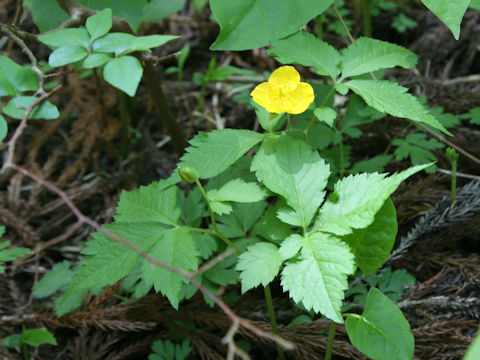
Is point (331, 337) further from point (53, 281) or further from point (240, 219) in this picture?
point (53, 281)

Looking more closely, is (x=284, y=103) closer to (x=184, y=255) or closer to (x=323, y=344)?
(x=184, y=255)

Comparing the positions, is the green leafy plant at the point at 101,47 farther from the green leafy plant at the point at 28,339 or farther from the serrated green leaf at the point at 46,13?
the green leafy plant at the point at 28,339

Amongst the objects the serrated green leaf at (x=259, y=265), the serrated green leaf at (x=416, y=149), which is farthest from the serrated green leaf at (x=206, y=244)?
the serrated green leaf at (x=416, y=149)

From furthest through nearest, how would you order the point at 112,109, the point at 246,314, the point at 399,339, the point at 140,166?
the point at 112,109 < the point at 140,166 < the point at 246,314 < the point at 399,339

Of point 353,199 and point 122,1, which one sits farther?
point 122,1

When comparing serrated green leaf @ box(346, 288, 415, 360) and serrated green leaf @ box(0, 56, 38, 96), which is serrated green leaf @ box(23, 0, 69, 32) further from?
serrated green leaf @ box(346, 288, 415, 360)

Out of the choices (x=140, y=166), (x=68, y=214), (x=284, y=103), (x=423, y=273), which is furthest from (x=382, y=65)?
(x=68, y=214)
